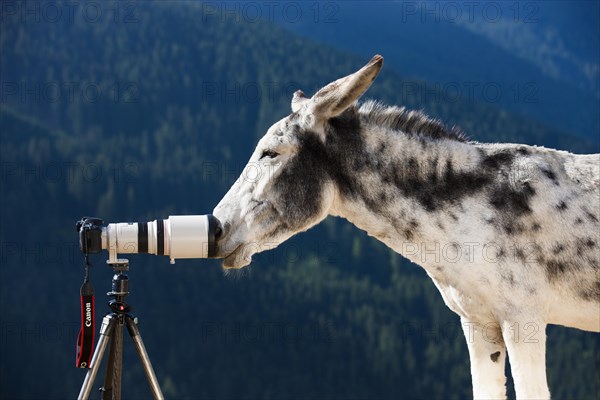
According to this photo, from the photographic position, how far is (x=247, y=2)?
7012mm

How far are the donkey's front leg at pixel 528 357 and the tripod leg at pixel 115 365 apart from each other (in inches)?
51.7

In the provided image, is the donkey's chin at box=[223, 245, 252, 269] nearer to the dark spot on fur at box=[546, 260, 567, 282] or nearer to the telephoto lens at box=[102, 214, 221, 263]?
the telephoto lens at box=[102, 214, 221, 263]

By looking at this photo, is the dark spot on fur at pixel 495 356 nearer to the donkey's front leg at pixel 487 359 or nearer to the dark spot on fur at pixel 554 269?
the donkey's front leg at pixel 487 359

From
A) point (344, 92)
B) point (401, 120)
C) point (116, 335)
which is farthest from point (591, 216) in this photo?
point (116, 335)

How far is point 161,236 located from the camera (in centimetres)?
310

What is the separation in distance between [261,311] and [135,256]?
3.37 feet

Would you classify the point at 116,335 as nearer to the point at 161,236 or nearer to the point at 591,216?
the point at 161,236

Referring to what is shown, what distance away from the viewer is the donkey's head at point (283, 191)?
314cm

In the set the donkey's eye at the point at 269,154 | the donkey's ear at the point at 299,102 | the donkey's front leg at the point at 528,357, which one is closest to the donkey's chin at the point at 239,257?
the donkey's eye at the point at 269,154

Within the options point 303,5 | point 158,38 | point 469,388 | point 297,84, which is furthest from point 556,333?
point 158,38

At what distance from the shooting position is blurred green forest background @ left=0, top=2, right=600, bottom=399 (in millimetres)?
6461

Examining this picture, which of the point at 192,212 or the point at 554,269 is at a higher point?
the point at 192,212

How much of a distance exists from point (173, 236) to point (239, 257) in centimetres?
24

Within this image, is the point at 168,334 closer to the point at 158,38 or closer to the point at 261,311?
the point at 261,311
